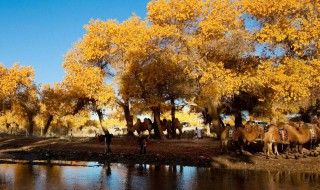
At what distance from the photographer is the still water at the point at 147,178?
14992 mm

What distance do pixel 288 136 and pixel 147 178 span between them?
1096cm

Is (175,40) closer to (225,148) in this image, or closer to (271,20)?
(271,20)

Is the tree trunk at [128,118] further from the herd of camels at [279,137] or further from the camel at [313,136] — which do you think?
the camel at [313,136]

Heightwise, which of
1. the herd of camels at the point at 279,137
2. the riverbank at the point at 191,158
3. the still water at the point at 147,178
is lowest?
the still water at the point at 147,178

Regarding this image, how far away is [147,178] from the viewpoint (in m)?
17.1

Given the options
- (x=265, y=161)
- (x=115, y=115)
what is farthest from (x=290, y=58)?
(x=115, y=115)

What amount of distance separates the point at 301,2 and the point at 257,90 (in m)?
9.36

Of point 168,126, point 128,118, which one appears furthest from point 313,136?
point 128,118

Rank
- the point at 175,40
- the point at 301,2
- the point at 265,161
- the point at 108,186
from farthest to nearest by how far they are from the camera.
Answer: the point at 175,40 < the point at 301,2 < the point at 265,161 < the point at 108,186

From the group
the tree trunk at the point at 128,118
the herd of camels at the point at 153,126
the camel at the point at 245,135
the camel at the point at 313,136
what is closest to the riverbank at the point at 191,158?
the camel at the point at 245,135

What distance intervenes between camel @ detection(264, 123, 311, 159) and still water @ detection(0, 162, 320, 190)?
4105 mm

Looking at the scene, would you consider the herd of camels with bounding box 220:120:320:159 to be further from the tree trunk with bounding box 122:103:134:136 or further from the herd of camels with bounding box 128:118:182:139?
the tree trunk with bounding box 122:103:134:136

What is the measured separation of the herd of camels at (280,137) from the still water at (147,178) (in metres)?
4.28

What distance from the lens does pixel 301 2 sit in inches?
1093
